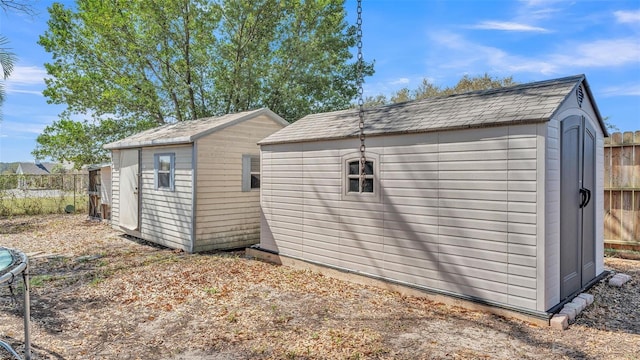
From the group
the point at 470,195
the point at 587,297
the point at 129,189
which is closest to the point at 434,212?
the point at 470,195

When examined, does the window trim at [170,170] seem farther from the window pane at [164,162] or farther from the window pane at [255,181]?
the window pane at [255,181]

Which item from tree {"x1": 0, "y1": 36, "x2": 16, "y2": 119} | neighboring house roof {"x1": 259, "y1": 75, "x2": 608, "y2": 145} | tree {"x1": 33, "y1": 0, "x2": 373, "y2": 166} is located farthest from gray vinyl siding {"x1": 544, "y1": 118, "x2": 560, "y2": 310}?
tree {"x1": 33, "y1": 0, "x2": 373, "y2": 166}

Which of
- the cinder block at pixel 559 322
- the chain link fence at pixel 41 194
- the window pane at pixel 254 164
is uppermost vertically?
the window pane at pixel 254 164

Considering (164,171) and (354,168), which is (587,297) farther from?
(164,171)

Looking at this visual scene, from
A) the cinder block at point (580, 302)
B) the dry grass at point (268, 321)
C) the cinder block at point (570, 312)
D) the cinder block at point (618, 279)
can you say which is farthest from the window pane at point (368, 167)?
the cinder block at point (618, 279)

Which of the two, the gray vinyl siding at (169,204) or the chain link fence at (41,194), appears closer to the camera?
the gray vinyl siding at (169,204)

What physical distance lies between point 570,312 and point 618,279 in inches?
84.4

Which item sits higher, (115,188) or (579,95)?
(579,95)

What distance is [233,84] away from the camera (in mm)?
14617

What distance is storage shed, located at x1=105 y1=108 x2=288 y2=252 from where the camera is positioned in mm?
7914

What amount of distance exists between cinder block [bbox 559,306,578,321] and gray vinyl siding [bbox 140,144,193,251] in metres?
6.74

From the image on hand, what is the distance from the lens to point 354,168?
5.80 metres

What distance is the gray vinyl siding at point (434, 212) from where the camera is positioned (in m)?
4.07

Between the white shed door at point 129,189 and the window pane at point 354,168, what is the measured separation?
626 centimetres
